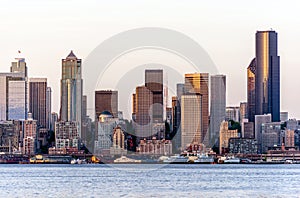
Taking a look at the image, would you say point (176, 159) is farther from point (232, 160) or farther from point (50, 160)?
point (50, 160)

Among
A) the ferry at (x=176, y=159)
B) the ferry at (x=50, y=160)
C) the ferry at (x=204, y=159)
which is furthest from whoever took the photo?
the ferry at (x=50, y=160)

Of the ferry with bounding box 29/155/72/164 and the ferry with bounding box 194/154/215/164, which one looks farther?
the ferry with bounding box 29/155/72/164

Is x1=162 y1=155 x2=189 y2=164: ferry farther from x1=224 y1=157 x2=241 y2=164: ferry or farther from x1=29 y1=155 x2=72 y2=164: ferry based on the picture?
x1=29 y1=155 x2=72 y2=164: ferry

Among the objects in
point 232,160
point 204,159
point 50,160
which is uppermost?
point 204,159

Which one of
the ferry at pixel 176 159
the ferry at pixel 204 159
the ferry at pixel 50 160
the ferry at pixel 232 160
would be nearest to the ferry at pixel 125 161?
the ferry at pixel 176 159

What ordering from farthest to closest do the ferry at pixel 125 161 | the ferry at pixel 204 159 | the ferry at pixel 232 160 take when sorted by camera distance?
the ferry at pixel 232 160, the ferry at pixel 204 159, the ferry at pixel 125 161

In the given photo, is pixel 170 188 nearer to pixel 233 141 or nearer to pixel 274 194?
pixel 274 194

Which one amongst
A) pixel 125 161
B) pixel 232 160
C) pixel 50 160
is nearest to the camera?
pixel 125 161

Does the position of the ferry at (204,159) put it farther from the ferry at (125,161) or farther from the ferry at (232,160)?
the ferry at (125,161)

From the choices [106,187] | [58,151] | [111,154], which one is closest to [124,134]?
[111,154]

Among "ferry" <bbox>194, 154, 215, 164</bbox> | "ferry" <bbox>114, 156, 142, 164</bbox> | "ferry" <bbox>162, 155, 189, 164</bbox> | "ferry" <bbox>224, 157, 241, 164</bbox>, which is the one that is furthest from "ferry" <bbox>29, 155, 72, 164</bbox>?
"ferry" <bbox>224, 157, 241, 164</bbox>

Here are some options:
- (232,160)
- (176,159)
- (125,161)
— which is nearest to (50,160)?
(125,161)
